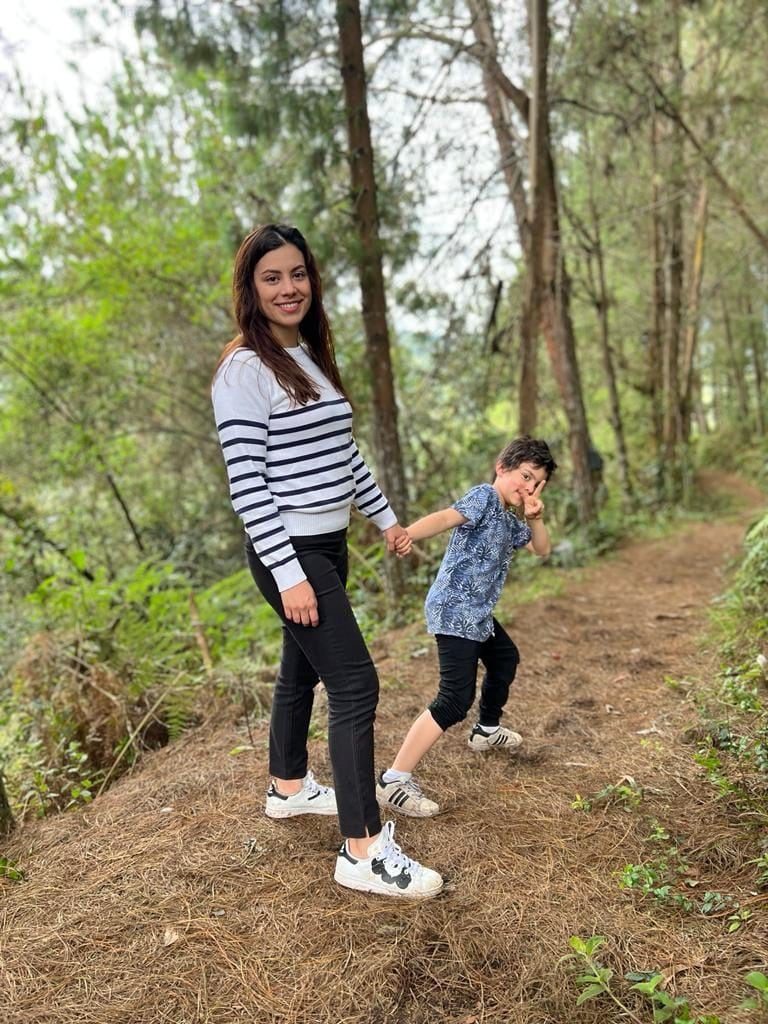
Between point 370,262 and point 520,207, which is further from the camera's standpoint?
point 520,207

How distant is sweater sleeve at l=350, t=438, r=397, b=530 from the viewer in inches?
105

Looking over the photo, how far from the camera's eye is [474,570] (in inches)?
109

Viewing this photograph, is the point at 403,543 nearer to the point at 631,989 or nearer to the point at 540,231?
the point at 631,989

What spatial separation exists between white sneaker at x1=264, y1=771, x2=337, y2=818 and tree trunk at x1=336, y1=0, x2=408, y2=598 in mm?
3290

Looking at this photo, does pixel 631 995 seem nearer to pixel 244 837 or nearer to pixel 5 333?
pixel 244 837

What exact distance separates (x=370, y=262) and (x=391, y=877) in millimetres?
4656

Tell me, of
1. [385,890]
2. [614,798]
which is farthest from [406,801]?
[614,798]

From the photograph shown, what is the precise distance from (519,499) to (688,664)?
6.65 feet

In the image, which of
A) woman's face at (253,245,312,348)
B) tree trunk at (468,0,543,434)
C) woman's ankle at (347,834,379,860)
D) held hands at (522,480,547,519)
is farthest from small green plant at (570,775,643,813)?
tree trunk at (468,0,543,434)

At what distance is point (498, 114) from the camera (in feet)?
25.3

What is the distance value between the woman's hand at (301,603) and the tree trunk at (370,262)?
148 inches

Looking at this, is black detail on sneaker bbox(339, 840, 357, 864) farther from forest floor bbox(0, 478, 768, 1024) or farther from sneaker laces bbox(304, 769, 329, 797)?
sneaker laces bbox(304, 769, 329, 797)

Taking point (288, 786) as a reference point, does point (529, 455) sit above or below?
above

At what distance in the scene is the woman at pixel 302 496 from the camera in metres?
2.12
